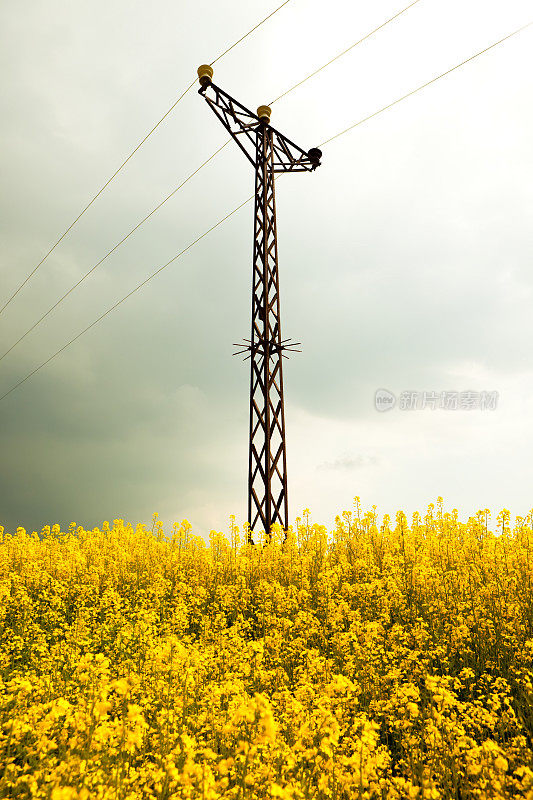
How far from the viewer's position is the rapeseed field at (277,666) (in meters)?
3.56

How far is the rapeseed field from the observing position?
3.56 m

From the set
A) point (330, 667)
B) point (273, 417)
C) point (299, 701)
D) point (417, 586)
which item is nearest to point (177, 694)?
point (299, 701)

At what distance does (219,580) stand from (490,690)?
4743mm

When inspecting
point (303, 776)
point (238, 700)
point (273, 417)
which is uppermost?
point (273, 417)

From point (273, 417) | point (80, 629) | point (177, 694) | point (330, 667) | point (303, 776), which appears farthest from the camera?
point (273, 417)

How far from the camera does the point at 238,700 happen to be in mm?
4148

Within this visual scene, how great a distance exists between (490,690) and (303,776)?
259cm

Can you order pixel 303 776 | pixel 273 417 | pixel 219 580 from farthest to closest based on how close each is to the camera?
pixel 273 417
pixel 219 580
pixel 303 776

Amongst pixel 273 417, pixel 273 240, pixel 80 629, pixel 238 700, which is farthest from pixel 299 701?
pixel 273 240

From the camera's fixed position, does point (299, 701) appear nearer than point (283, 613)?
Yes

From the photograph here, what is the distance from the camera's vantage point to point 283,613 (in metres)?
7.01

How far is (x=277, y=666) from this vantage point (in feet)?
18.8

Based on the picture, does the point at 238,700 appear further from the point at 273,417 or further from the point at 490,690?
the point at 273,417

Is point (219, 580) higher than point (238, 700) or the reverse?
higher
